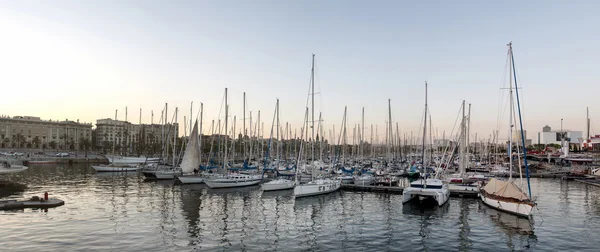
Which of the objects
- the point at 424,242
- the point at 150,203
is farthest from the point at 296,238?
the point at 150,203

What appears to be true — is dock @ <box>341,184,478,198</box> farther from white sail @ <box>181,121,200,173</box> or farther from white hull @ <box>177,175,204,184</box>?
white sail @ <box>181,121,200,173</box>

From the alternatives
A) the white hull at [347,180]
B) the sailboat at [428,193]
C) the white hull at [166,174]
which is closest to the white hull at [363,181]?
the white hull at [347,180]

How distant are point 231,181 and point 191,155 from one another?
1100 centimetres

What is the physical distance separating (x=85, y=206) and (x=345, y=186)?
33271mm

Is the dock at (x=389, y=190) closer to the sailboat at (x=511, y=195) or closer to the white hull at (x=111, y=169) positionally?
the sailboat at (x=511, y=195)

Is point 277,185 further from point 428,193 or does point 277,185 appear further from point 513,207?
point 513,207

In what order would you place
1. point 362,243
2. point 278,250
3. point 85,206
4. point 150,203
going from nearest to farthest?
point 278,250 < point 362,243 < point 85,206 < point 150,203

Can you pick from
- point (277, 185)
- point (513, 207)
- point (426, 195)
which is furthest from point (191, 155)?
point (513, 207)

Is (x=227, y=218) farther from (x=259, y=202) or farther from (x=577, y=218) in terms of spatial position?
(x=577, y=218)

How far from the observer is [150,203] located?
3822cm

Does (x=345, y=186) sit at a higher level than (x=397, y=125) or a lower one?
lower

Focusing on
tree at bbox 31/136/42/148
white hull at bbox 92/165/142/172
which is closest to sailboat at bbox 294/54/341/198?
white hull at bbox 92/165/142/172

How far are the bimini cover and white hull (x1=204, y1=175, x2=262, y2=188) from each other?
32.6 metres

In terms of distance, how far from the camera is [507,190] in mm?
33281
